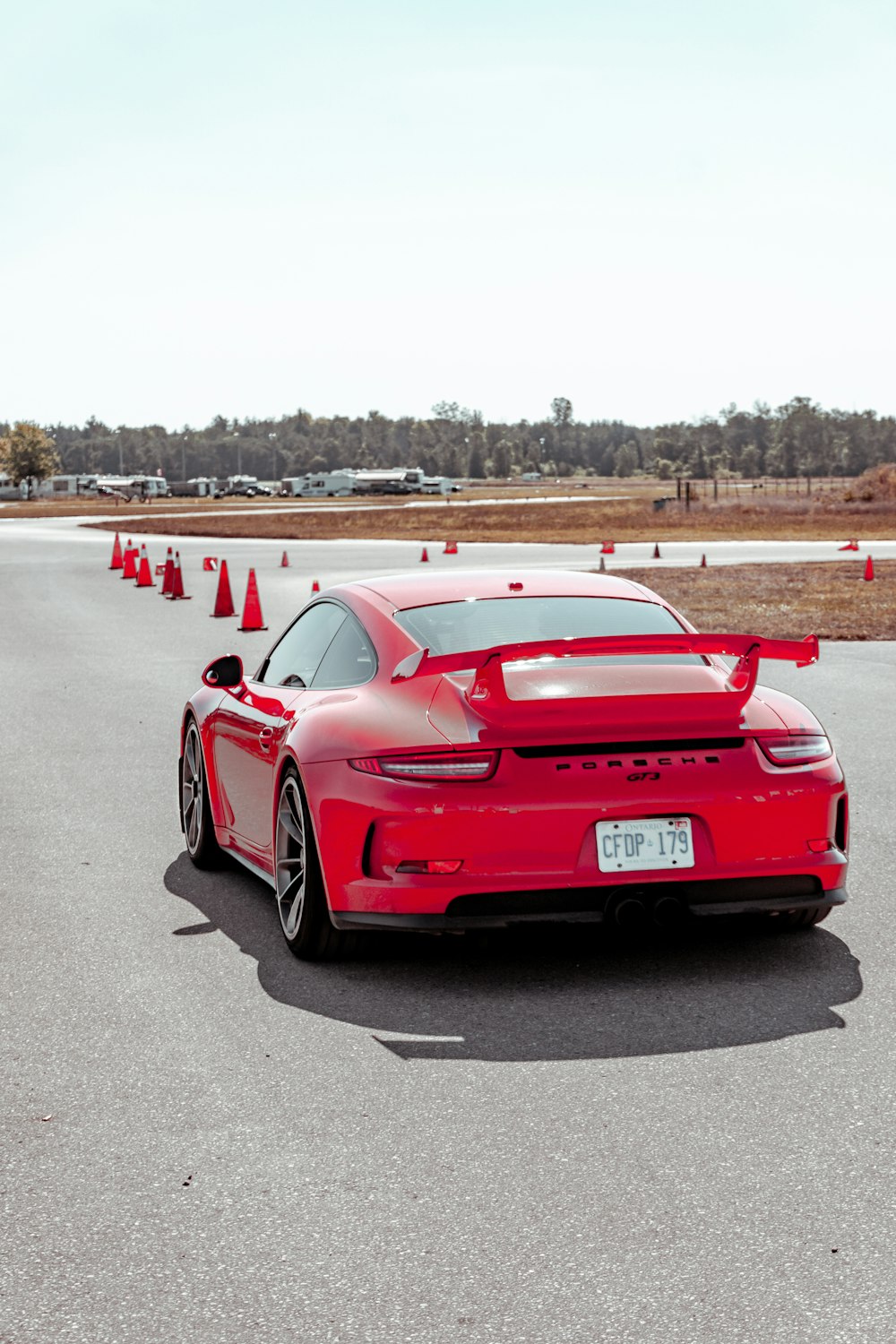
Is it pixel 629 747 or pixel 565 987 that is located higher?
pixel 629 747

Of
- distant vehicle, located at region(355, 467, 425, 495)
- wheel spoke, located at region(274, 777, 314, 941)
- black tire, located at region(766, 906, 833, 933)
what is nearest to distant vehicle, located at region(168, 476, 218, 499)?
distant vehicle, located at region(355, 467, 425, 495)

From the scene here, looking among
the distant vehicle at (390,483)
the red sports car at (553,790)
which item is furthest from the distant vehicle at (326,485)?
the red sports car at (553,790)

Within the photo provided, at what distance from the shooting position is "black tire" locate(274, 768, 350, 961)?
19.4 ft

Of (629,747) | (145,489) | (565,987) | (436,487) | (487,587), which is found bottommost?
(436,487)

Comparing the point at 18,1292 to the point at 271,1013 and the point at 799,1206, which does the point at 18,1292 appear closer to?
the point at 799,1206

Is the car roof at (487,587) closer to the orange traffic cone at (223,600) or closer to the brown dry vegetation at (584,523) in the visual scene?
the orange traffic cone at (223,600)

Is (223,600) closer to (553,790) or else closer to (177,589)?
(177,589)

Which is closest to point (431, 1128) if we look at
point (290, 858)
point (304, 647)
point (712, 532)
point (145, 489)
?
point (290, 858)

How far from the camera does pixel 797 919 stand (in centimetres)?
630

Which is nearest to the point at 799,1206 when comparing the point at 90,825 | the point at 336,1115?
the point at 336,1115

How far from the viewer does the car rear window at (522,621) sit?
6.30 metres

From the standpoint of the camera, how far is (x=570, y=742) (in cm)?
552

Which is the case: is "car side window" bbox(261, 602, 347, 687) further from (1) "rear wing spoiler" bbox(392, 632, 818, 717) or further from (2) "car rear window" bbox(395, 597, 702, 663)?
(1) "rear wing spoiler" bbox(392, 632, 818, 717)

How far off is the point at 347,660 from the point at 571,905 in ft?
4.75
